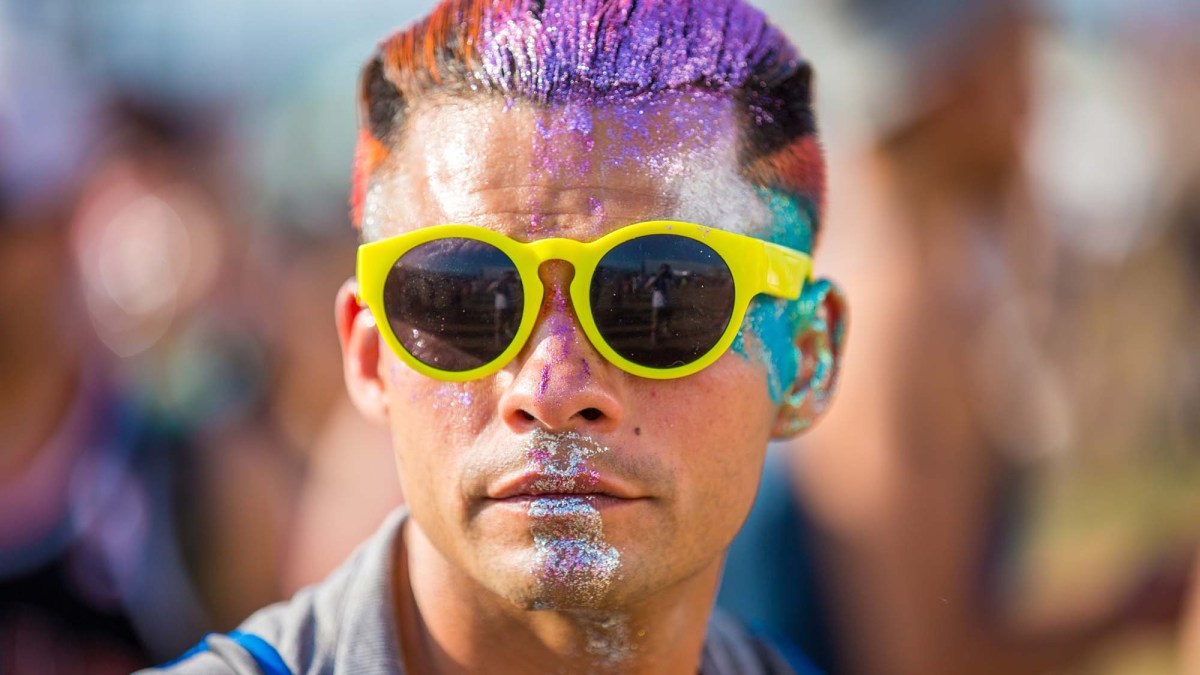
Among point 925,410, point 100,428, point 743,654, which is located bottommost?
point 743,654

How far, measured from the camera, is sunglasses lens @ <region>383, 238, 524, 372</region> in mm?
2012

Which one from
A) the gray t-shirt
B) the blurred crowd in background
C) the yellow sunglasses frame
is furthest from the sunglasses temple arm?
the blurred crowd in background

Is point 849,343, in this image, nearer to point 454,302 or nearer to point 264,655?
point 454,302

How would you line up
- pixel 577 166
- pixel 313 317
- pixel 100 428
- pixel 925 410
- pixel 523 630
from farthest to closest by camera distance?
pixel 313 317, pixel 100 428, pixel 925 410, pixel 523 630, pixel 577 166

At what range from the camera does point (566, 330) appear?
200cm

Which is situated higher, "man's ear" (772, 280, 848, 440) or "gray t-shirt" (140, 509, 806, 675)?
"man's ear" (772, 280, 848, 440)

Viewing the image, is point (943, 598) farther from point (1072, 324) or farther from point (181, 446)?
point (181, 446)

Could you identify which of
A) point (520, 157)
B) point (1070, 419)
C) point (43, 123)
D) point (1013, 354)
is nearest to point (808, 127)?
point (520, 157)

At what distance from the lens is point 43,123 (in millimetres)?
4766

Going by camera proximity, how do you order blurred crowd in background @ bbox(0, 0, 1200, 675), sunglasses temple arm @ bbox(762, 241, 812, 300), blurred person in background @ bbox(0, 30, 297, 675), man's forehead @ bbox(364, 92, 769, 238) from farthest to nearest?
blurred person in background @ bbox(0, 30, 297, 675) → blurred crowd in background @ bbox(0, 0, 1200, 675) → sunglasses temple arm @ bbox(762, 241, 812, 300) → man's forehead @ bbox(364, 92, 769, 238)

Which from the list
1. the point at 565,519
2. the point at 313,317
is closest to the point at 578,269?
the point at 565,519

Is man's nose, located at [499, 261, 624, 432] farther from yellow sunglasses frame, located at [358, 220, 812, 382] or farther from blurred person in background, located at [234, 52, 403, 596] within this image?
blurred person in background, located at [234, 52, 403, 596]

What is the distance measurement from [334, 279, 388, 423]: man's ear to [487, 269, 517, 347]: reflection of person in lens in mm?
440

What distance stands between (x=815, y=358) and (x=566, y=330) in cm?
70
